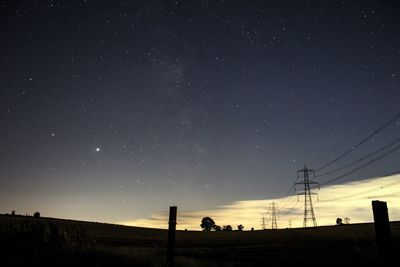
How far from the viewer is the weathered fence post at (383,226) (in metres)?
7.46

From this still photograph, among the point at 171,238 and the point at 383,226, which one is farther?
the point at 171,238

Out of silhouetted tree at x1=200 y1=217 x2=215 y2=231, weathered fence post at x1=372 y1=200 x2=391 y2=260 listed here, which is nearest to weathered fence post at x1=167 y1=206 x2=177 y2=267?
weathered fence post at x1=372 y1=200 x2=391 y2=260

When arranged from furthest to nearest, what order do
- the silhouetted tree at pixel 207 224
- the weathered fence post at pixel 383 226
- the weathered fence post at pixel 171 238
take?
1. the silhouetted tree at pixel 207 224
2. the weathered fence post at pixel 171 238
3. the weathered fence post at pixel 383 226

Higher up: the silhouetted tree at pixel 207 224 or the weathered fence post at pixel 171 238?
the silhouetted tree at pixel 207 224

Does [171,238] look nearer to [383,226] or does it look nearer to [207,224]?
[383,226]

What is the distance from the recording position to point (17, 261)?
8.19 meters

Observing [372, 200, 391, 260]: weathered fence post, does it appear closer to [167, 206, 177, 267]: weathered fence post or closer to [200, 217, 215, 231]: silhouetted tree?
[167, 206, 177, 267]: weathered fence post

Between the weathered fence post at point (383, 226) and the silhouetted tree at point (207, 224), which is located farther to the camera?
the silhouetted tree at point (207, 224)

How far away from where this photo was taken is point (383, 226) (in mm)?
7461

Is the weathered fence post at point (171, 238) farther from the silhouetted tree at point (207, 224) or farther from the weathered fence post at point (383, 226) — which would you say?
the silhouetted tree at point (207, 224)

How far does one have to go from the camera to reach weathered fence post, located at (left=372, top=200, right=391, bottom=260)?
7.46 m

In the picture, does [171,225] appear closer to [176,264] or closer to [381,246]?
[176,264]

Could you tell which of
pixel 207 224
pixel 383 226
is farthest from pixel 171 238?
pixel 207 224

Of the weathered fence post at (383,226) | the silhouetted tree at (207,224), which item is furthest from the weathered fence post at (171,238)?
the silhouetted tree at (207,224)
